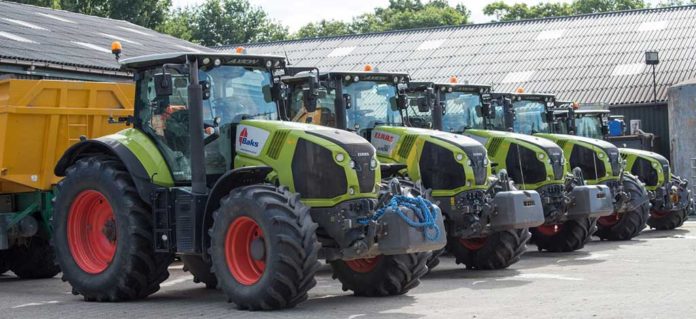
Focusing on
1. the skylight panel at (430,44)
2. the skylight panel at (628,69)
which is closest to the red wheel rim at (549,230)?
the skylight panel at (628,69)

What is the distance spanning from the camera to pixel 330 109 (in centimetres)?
1545

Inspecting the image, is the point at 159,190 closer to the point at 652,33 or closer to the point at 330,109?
the point at 330,109

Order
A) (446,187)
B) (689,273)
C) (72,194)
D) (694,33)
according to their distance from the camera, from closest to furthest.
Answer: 1. (72,194)
2. (689,273)
3. (446,187)
4. (694,33)

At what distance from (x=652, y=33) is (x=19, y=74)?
85.1ft

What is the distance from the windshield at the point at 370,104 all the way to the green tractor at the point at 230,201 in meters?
3.10

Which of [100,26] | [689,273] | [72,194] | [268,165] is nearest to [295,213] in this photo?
[268,165]

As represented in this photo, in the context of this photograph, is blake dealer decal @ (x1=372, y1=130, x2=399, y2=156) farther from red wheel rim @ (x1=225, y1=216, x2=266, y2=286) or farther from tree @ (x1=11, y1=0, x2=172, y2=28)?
tree @ (x1=11, y1=0, x2=172, y2=28)

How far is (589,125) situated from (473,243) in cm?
803

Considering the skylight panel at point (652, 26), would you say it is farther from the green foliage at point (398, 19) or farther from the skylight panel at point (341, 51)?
the green foliage at point (398, 19)

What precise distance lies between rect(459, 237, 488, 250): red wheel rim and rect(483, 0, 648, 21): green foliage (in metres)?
62.4

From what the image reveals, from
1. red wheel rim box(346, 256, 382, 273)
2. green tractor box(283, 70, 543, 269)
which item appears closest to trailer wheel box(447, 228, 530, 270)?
green tractor box(283, 70, 543, 269)

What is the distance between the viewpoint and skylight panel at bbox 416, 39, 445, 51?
4322 cm

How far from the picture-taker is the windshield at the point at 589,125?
75.4ft

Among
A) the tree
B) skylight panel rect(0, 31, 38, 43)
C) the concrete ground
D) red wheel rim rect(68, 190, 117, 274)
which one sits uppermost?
the tree
